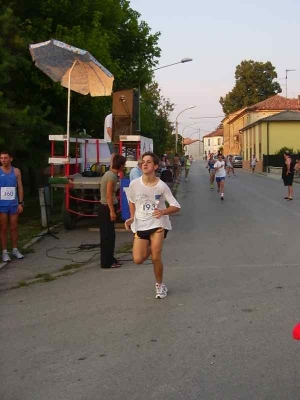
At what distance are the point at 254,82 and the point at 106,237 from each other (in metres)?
89.7

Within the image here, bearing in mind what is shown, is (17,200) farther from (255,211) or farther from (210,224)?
(255,211)

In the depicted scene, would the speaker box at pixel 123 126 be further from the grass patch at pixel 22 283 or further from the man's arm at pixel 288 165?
the grass patch at pixel 22 283

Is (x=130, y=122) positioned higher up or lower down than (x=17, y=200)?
higher up

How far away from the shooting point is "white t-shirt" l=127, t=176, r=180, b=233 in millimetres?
6340

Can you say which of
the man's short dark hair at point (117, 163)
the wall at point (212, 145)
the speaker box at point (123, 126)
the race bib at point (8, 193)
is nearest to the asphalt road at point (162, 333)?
the man's short dark hair at point (117, 163)

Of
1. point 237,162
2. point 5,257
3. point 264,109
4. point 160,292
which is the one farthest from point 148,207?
point 264,109

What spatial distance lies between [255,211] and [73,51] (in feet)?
25.5

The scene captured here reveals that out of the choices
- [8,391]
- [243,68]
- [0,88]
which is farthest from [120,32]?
[243,68]

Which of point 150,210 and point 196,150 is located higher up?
Answer: point 196,150

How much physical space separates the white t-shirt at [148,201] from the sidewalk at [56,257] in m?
2.20

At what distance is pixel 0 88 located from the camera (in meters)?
13.1

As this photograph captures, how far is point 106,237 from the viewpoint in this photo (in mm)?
8438

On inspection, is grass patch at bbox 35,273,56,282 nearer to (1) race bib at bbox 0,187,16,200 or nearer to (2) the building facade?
(1) race bib at bbox 0,187,16,200

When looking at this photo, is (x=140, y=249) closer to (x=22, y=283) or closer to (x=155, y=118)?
(x=22, y=283)
